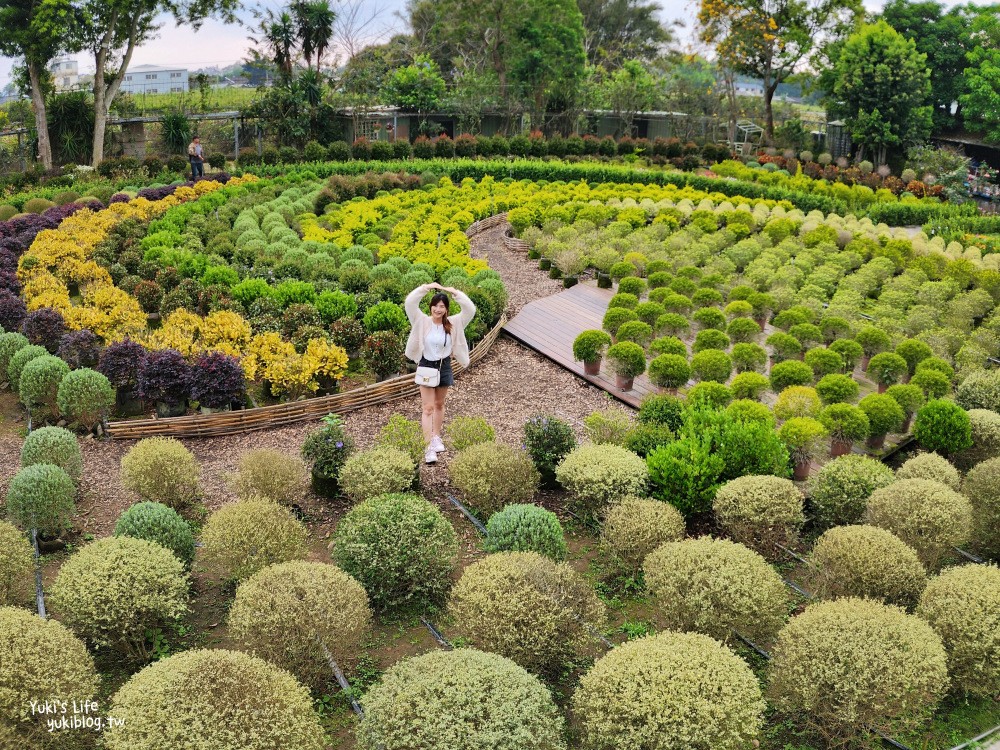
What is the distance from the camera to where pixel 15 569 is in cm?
619

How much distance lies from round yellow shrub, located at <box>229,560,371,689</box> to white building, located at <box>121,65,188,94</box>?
41643 mm

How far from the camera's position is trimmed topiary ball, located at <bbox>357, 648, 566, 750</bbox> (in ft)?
14.5

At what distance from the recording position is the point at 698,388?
10.4 m

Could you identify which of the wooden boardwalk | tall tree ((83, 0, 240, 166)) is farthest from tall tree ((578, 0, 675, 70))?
the wooden boardwalk

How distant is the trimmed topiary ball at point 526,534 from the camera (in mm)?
6840

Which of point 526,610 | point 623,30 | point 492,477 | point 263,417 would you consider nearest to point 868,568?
point 526,610

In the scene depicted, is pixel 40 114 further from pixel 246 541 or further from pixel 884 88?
pixel 884 88

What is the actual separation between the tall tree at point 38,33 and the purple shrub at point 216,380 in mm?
23191

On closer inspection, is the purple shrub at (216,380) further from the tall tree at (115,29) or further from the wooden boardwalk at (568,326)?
the tall tree at (115,29)

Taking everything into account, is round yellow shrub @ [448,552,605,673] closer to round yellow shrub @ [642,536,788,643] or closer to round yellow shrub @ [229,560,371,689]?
round yellow shrub @ [642,536,788,643]

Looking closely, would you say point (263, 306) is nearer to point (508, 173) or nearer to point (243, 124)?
point (508, 173)

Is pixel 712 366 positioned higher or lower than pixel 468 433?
higher

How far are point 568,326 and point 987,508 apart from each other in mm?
7646

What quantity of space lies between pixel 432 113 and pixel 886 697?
119 ft
